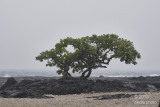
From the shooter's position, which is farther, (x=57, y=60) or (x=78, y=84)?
(x=57, y=60)

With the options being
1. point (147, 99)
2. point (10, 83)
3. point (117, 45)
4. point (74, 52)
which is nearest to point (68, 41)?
point (74, 52)

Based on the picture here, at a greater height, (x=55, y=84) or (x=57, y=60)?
(x=57, y=60)

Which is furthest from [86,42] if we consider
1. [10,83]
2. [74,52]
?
[10,83]

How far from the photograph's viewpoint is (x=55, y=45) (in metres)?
40.4

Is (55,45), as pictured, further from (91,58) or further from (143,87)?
(143,87)

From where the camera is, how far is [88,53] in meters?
39.5

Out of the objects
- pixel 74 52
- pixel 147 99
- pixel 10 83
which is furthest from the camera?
pixel 10 83

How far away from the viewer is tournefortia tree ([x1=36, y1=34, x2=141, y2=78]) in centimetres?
3941

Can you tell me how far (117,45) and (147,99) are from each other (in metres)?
16.8

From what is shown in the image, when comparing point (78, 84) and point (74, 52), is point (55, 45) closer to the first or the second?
point (74, 52)

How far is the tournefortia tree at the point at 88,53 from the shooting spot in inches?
1551

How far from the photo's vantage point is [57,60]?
3962 centimetres

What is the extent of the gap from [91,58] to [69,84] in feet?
16.3

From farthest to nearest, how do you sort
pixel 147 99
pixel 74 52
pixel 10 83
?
pixel 10 83, pixel 74 52, pixel 147 99
